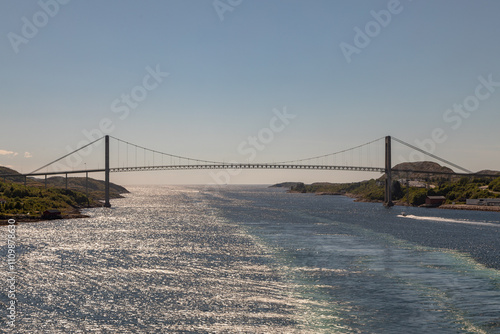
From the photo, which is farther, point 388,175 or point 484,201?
point 388,175

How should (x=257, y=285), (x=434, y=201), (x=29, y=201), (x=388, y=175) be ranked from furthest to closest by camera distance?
(x=388, y=175) → (x=434, y=201) → (x=29, y=201) → (x=257, y=285)

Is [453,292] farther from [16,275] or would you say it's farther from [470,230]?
[470,230]

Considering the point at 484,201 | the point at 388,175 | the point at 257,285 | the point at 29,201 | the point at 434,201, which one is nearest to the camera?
the point at 257,285

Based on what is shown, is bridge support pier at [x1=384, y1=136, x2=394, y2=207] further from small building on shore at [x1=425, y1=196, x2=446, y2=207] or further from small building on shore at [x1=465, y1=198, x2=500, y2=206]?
small building on shore at [x1=465, y1=198, x2=500, y2=206]

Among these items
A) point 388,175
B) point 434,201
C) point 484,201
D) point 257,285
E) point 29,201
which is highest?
point 388,175

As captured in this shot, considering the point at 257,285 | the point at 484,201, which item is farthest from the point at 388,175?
the point at 257,285

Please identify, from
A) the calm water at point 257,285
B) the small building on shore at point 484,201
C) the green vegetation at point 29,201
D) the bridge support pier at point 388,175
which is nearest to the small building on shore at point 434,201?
the small building on shore at point 484,201

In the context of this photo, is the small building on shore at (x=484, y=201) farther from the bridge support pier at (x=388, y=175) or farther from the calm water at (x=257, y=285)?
the calm water at (x=257, y=285)

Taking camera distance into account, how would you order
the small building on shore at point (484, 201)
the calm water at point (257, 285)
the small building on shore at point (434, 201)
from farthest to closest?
the small building on shore at point (434, 201), the small building on shore at point (484, 201), the calm water at point (257, 285)

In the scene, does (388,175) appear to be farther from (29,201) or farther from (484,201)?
(29,201)

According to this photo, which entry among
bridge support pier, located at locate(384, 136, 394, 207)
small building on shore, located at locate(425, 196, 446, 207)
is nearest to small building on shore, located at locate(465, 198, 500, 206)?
small building on shore, located at locate(425, 196, 446, 207)
